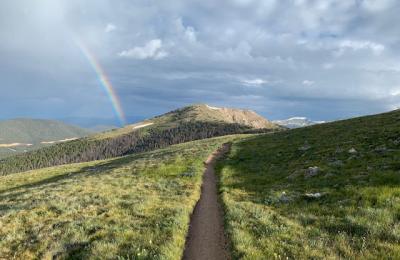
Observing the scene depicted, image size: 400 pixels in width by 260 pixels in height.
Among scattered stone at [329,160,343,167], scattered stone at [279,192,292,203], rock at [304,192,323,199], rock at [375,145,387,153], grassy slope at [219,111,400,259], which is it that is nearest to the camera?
grassy slope at [219,111,400,259]

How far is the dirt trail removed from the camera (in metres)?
11.5

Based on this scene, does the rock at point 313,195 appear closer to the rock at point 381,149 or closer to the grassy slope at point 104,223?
the grassy slope at point 104,223

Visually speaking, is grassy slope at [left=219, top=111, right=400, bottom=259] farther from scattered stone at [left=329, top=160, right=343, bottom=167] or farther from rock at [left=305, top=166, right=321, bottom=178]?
rock at [left=305, top=166, right=321, bottom=178]

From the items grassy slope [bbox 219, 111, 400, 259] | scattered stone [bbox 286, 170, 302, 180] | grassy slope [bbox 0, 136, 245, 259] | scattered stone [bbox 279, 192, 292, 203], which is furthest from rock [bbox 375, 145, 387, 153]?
grassy slope [bbox 0, 136, 245, 259]

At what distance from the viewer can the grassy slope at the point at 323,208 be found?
10578 millimetres

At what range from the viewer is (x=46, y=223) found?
17.5 metres

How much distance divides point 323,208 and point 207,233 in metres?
5.55

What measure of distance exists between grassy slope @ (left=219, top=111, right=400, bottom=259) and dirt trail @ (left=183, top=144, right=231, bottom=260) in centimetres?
54

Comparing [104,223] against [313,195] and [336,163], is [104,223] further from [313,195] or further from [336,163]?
[336,163]

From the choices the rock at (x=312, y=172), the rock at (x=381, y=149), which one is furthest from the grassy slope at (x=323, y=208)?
the rock at (x=312, y=172)

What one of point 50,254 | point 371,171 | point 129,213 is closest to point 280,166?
point 371,171

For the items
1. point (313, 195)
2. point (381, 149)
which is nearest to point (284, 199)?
point (313, 195)

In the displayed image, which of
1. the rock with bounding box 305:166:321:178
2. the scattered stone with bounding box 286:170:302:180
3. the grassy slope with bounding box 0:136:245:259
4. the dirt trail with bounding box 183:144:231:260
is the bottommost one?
the dirt trail with bounding box 183:144:231:260

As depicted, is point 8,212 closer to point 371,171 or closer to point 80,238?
point 80,238
